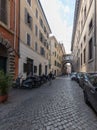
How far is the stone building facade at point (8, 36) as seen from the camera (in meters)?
17.5

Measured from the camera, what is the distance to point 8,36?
18.6 m

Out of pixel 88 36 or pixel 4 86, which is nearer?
pixel 4 86

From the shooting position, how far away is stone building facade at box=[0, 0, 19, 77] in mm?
17539

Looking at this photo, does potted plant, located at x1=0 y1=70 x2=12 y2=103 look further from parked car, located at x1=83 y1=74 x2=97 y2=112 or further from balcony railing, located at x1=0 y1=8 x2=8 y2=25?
balcony railing, located at x1=0 y1=8 x2=8 y2=25

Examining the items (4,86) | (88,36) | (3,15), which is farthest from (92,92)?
(88,36)

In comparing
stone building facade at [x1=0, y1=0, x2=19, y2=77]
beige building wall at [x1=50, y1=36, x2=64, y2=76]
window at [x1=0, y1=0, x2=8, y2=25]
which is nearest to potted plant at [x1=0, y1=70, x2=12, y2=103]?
stone building facade at [x1=0, y1=0, x2=19, y2=77]

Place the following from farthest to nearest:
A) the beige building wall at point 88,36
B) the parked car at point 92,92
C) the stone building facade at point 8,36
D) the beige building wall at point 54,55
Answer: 1. the beige building wall at point 54,55
2. the beige building wall at point 88,36
3. the stone building facade at point 8,36
4. the parked car at point 92,92

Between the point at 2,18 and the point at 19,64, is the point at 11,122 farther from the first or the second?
the point at 19,64

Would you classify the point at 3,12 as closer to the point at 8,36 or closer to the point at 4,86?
the point at 8,36

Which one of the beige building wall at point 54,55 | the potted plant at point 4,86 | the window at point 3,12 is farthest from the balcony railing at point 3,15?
the beige building wall at point 54,55

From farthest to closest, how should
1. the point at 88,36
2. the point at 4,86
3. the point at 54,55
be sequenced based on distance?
the point at 54,55
the point at 88,36
the point at 4,86

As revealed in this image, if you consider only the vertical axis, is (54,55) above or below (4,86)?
above

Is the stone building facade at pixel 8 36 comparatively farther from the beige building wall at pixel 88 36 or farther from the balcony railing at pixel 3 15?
the beige building wall at pixel 88 36

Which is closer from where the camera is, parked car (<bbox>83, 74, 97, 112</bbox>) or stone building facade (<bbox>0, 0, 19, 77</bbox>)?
parked car (<bbox>83, 74, 97, 112</bbox>)
